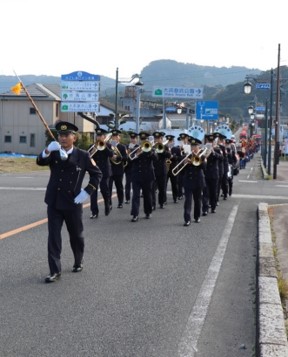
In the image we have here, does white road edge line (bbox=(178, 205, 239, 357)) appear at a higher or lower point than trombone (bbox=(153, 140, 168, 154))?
lower

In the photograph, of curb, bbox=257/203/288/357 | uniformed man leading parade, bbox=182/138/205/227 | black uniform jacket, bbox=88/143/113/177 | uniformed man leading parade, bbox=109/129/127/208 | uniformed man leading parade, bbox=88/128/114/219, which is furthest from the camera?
uniformed man leading parade, bbox=109/129/127/208

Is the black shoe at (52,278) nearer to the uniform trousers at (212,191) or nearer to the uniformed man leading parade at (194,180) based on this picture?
the uniformed man leading parade at (194,180)

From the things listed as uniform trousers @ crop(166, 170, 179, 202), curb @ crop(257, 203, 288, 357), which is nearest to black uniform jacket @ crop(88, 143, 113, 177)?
uniform trousers @ crop(166, 170, 179, 202)

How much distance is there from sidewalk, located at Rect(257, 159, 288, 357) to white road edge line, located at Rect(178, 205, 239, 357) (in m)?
0.53

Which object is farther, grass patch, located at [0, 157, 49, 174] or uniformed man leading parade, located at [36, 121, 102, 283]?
grass patch, located at [0, 157, 49, 174]

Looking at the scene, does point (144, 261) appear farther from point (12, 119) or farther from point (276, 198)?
point (12, 119)

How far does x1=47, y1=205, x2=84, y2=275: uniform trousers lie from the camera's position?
6.62 metres

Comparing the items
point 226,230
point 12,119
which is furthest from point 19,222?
point 12,119

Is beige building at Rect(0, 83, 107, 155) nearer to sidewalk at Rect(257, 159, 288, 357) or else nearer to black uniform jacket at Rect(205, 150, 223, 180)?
black uniform jacket at Rect(205, 150, 223, 180)

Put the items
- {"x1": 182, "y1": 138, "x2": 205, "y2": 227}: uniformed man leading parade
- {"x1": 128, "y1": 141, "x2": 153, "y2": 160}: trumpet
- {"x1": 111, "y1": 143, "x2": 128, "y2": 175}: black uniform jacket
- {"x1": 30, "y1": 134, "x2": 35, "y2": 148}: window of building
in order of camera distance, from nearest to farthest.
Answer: {"x1": 182, "y1": 138, "x2": 205, "y2": 227}: uniformed man leading parade < {"x1": 128, "y1": 141, "x2": 153, "y2": 160}: trumpet < {"x1": 111, "y1": 143, "x2": 128, "y2": 175}: black uniform jacket < {"x1": 30, "y1": 134, "x2": 35, "y2": 148}: window of building

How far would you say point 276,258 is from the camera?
8.17m

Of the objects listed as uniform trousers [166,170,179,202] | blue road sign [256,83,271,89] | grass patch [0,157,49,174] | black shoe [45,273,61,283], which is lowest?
grass patch [0,157,49,174]

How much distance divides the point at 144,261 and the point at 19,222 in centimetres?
385

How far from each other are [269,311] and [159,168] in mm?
8539
